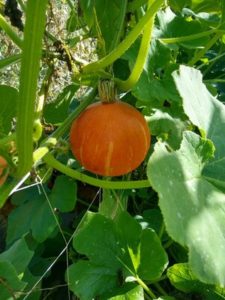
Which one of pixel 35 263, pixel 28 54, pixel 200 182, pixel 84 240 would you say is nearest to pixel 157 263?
pixel 84 240

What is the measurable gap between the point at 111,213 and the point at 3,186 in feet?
1.55

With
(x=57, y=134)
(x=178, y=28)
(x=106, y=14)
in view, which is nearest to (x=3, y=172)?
(x=57, y=134)

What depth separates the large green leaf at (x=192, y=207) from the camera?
850mm

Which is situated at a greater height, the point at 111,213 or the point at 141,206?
the point at 111,213

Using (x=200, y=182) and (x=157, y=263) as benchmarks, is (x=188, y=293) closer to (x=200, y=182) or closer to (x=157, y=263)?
(x=157, y=263)

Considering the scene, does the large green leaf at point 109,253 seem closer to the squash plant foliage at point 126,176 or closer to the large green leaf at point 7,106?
the squash plant foliage at point 126,176

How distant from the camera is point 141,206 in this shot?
1606mm

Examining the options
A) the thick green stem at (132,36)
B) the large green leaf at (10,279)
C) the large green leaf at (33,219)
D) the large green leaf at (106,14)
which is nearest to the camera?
the thick green stem at (132,36)

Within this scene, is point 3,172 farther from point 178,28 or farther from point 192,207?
point 178,28

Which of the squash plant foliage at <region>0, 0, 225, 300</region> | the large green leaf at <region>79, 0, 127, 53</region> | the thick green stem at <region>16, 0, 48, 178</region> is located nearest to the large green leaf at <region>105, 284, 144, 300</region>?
the squash plant foliage at <region>0, 0, 225, 300</region>

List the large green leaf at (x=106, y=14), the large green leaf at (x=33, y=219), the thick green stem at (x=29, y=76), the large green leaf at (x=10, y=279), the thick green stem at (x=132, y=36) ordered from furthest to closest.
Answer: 1. the large green leaf at (x=33, y=219)
2. the large green leaf at (x=106, y=14)
3. the large green leaf at (x=10, y=279)
4. the thick green stem at (x=132, y=36)
5. the thick green stem at (x=29, y=76)

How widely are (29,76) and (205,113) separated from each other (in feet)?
1.31

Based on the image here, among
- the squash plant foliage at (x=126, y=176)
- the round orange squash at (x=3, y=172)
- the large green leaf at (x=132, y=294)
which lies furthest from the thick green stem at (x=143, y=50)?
the large green leaf at (x=132, y=294)

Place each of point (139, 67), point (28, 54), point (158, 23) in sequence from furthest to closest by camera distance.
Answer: point (158, 23), point (139, 67), point (28, 54)
